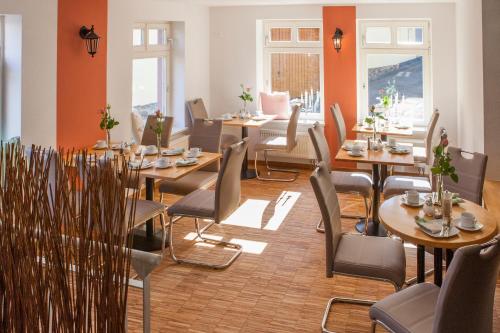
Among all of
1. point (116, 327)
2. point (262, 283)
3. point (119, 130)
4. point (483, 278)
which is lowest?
point (262, 283)

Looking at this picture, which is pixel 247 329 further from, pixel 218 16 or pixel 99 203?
pixel 218 16

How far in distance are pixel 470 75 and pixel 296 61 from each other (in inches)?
128

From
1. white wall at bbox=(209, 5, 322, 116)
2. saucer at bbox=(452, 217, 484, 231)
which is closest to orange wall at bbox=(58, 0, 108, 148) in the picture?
white wall at bbox=(209, 5, 322, 116)

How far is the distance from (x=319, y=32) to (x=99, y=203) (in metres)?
7.11

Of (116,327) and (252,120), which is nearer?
(116,327)

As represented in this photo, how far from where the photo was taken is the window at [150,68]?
6.76 meters

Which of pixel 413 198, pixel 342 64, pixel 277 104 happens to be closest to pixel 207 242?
pixel 413 198

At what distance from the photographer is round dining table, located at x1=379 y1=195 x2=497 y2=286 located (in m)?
2.72

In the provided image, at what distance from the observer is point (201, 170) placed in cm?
537

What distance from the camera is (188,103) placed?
7.52 metres

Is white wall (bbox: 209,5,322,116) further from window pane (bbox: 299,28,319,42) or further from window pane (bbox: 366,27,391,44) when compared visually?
window pane (bbox: 366,27,391,44)

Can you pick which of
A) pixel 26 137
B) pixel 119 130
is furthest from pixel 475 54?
pixel 26 137

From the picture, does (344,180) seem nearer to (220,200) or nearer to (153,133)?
(220,200)

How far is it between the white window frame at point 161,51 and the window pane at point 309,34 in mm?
2113
